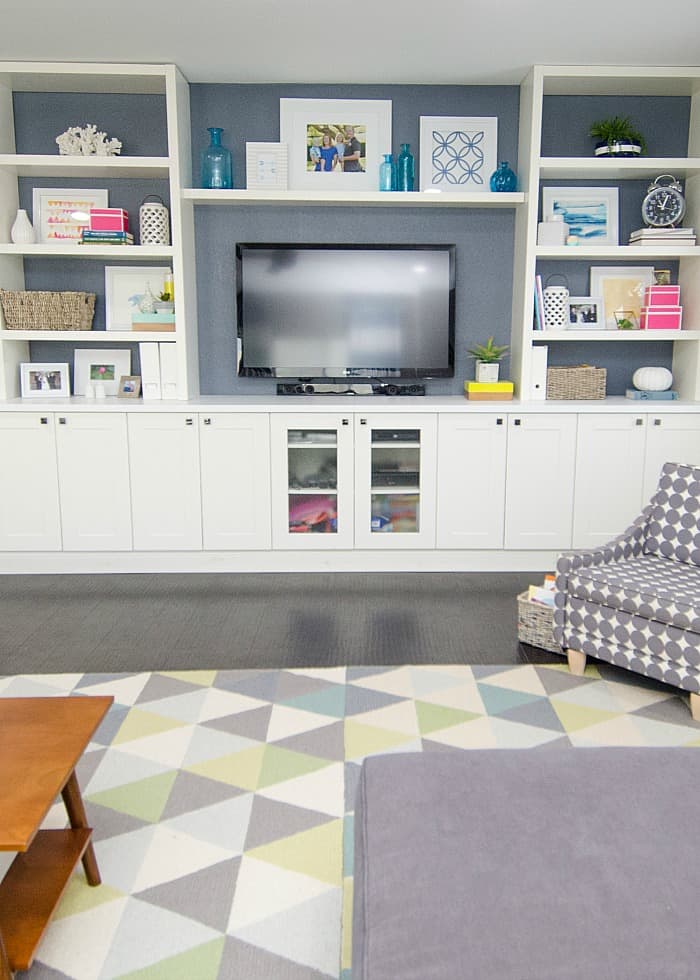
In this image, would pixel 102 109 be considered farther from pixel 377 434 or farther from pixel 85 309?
pixel 377 434

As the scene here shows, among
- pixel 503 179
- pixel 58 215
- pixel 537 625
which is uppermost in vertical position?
pixel 503 179

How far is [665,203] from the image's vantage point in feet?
14.1

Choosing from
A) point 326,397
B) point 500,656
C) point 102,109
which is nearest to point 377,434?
point 326,397

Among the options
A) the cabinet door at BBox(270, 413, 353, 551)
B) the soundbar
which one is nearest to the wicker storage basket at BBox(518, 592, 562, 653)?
the cabinet door at BBox(270, 413, 353, 551)

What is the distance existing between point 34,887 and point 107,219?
3.40 meters

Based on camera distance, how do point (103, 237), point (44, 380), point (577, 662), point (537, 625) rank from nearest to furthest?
1. point (577, 662)
2. point (537, 625)
3. point (103, 237)
4. point (44, 380)

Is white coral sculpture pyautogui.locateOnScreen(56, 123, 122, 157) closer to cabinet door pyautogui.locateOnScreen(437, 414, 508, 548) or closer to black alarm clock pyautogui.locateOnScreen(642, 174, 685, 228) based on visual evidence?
cabinet door pyautogui.locateOnScreen(437, 414, 508, 548)

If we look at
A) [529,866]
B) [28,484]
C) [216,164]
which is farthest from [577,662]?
[216,164]

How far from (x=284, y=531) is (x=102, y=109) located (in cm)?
243

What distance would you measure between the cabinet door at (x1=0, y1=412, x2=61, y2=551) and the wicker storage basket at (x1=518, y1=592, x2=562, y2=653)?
2352 mm

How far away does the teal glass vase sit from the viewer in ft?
14.0

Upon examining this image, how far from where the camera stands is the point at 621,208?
177 inches

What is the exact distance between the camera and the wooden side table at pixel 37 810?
1529 millimetres

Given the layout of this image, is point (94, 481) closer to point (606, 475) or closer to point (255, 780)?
point (255, 780)
